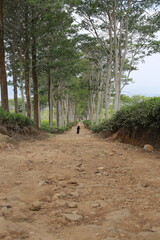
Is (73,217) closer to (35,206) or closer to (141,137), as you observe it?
(35,206)

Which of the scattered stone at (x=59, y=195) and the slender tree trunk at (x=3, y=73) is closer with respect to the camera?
the scattered stone at (x=59, y=195)

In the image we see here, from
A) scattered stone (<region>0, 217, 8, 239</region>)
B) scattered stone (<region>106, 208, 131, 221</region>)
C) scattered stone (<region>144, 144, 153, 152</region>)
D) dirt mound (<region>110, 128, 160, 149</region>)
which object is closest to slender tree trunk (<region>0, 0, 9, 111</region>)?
dirt mound (<region>110, 128, 160, 149</region>)

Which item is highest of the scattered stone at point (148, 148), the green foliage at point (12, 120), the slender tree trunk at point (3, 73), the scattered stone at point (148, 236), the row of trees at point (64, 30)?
the row of trees at point (64, 30)

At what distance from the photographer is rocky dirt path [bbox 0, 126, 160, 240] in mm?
1987

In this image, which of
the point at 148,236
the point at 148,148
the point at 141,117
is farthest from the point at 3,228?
the point at 141,117

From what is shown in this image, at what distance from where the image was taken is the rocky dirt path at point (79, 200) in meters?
1.99

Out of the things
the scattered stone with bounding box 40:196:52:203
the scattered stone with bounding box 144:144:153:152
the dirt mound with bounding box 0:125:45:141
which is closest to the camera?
the scattered stone with bounding box 40:196:52:203

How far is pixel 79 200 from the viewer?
291 centimetres

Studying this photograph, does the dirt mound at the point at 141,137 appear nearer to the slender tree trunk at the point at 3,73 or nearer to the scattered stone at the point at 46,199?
the scattered stone at the point at 46,199

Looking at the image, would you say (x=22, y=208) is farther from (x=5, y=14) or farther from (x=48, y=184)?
(x=5, y=14)

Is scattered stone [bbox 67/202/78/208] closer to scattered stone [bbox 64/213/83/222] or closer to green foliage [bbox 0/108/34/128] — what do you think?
scattered stone [bbox 64/213/83/222]

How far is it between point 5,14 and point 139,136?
507 inches

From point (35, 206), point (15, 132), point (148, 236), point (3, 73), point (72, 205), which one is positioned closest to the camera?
point (148, 236)

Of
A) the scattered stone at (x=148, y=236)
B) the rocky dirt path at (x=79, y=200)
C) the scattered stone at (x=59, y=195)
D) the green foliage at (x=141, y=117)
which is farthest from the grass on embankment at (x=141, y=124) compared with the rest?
the scattered stone at (x=148, y=236)
